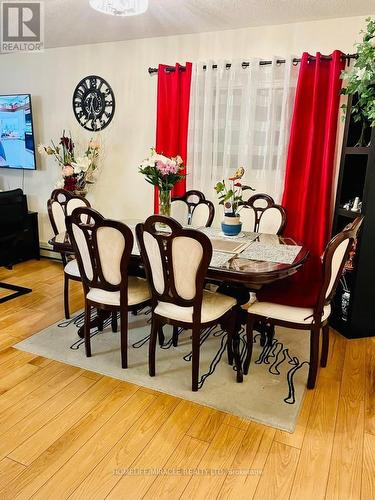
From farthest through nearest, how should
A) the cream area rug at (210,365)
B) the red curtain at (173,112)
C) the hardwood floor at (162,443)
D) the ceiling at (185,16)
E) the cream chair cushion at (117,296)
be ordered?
1. the red curtain at (173,112)
2. the ceiling at (185,16)
3. the cream chair cushion at (117,296)
4. the cream area rug at (210,365)
5. the hardwood floor at (162,443)

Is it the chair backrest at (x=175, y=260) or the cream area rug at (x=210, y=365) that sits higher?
the chair backrest at (x=175, y=260)

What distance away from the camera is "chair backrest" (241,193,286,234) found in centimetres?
324

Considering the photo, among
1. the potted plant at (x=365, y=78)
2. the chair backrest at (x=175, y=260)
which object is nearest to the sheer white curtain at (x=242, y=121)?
the potted plant at (x=365, y=78)

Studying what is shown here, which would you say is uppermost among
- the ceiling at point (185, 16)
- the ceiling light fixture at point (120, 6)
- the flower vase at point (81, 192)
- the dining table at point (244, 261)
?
the ceiling at point (185, 16)

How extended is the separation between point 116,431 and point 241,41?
11.2ft

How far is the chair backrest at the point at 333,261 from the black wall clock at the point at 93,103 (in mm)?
3096

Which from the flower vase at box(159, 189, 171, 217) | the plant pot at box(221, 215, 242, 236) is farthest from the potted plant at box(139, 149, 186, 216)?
the plant pot at box(221, 215, 242, 236)

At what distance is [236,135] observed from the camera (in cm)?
356

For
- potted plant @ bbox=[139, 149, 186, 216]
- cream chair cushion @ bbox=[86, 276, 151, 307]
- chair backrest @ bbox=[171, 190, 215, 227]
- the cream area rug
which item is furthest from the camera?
chair backrest @ bbox=[171, 190, 215, 227]

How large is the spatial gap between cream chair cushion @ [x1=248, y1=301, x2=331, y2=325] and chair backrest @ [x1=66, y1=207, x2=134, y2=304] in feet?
2.82

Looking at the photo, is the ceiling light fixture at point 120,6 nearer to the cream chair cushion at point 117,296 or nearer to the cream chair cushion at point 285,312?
the cream chair cushion at point 117,296

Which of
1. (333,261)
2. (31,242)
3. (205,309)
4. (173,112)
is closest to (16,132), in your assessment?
(31,242)

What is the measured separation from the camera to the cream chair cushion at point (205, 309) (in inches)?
86.9

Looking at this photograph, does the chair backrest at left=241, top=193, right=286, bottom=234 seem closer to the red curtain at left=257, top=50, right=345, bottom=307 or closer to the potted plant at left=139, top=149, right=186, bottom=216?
the red curtain at left=257, top=50, right=345, bottom=307
